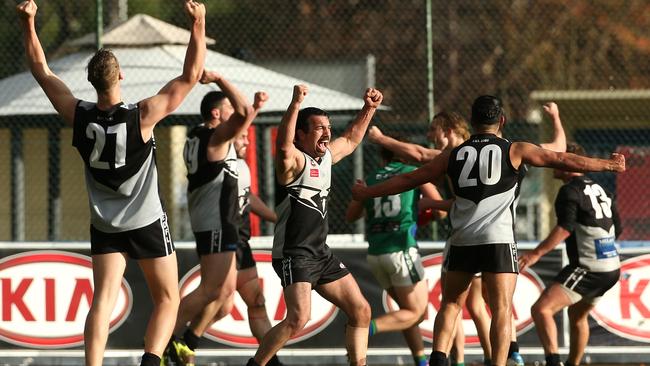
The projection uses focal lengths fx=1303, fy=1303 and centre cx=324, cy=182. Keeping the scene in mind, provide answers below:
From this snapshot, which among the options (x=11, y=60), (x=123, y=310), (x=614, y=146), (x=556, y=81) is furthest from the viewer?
(x=556, y=81)

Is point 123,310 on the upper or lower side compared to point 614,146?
lower

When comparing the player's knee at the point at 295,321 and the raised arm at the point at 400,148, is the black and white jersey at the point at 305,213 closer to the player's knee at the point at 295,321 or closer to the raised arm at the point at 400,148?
the player's knee at the point at 295,321

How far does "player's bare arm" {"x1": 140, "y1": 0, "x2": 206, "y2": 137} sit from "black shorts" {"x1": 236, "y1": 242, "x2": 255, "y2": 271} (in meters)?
2.66

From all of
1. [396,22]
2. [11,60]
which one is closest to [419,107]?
[396,22]

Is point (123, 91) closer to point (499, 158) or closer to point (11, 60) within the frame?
point (11, 60)

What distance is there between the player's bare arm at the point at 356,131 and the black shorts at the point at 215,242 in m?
1.43

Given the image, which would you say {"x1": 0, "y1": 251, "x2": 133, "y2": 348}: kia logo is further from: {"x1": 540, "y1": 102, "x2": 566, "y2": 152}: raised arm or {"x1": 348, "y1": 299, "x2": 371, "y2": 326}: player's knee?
{"x1": 540, "y1": 102, "x2": 566, "y2": 152}: raised arm

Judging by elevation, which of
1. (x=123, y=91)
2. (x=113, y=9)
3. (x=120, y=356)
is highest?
(x=113, y=9)

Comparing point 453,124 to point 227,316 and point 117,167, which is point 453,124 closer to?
point 227,316

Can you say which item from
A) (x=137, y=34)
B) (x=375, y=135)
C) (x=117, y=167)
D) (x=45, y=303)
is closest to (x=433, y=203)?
(x=375, y=135)

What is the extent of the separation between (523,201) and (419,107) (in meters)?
6.06

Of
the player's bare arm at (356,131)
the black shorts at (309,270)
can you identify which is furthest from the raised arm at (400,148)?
the black shorts at (309,270)

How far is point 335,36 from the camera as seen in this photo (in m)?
27.8

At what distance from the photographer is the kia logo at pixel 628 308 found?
462 inches
